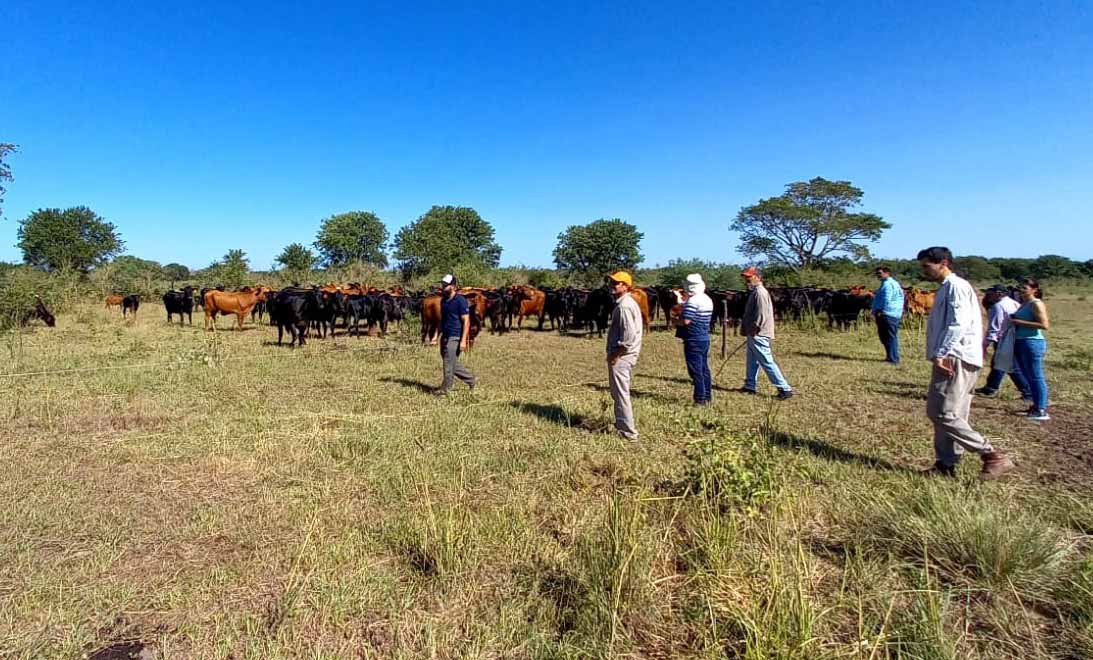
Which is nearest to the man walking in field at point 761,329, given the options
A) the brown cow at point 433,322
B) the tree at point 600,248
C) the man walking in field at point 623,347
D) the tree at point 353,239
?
the man walking in field at point 623,347

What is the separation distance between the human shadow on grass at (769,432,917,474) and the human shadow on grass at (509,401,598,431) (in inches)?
75.6

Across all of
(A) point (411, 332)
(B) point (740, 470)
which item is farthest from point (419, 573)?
(A) point (411, 332)

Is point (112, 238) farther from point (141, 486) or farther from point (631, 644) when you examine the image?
point (631, 644)

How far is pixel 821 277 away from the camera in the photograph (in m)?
28.1

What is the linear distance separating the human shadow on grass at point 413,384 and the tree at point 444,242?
29.3 meters

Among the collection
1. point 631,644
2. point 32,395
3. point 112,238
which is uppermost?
point 112,238

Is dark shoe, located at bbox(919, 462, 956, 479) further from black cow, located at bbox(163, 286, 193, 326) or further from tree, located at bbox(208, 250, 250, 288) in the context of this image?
tree, located at bbox(208, 250, 250, 288)

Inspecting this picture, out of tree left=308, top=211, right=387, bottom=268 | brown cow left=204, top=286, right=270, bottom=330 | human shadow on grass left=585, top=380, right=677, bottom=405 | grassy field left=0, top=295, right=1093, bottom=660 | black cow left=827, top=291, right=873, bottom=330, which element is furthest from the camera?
tree left=308, top=211, right=387, bottom=268

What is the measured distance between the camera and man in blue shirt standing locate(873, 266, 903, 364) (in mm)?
10211

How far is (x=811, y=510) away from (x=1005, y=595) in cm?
114

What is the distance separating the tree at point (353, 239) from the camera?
52906mm

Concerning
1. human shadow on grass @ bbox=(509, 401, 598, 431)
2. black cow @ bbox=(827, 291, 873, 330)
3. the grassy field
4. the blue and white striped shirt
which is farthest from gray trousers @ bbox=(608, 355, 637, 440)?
black cow @ bbox=(827, 291, 873, 330)

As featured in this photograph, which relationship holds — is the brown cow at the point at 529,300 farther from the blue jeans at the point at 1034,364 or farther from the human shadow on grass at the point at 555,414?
the blue jeans at the point at 1034,364

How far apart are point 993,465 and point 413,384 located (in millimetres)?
6998
